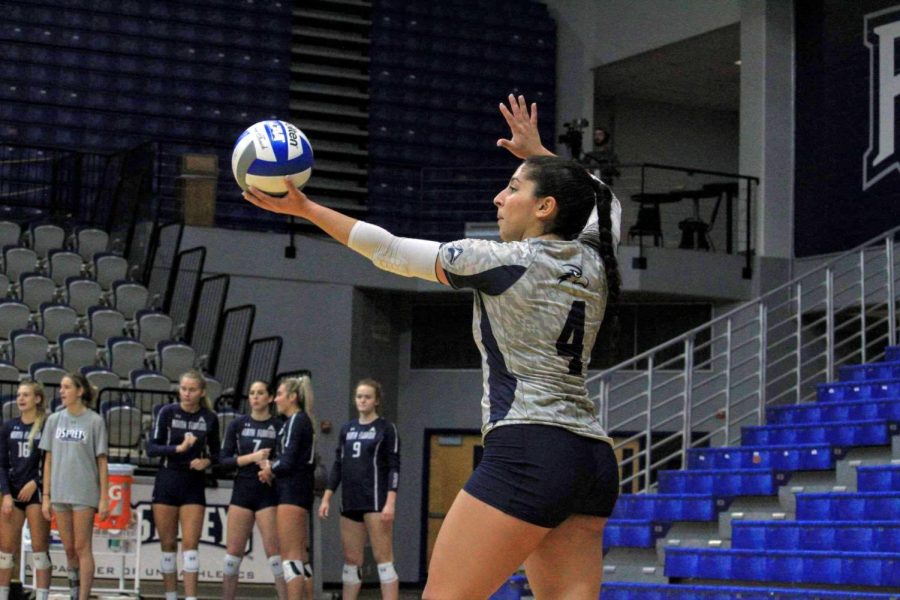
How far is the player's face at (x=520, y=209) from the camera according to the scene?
10.2 feet

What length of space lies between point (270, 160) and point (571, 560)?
47.0 inches

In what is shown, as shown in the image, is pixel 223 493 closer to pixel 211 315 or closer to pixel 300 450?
pixel 300 450

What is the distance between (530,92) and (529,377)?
51.4ft

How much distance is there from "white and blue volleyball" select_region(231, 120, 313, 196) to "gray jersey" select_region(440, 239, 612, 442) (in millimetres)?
510

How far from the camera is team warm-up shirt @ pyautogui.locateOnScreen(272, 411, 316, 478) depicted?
357 inches

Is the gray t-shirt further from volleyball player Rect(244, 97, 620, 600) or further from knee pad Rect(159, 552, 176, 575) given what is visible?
volleyball player Rect(244, 97, 620, 600)

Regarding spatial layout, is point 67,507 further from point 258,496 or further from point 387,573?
point 387,573

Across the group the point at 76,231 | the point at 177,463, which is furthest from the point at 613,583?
the point at 76,231

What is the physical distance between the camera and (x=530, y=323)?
3014 millimetres

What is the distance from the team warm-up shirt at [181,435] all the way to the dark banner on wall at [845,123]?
8263 millimetres

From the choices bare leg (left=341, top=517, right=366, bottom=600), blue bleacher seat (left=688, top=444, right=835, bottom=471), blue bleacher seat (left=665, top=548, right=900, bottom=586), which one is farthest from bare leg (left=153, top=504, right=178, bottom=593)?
blue bleacher seat (left=688, top=444, right=835, bottom=471)

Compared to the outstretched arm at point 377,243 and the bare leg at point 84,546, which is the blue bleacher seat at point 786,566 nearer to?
the bare leg at point 84,546

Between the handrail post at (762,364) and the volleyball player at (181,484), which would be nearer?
the volleyball player at (181,484)

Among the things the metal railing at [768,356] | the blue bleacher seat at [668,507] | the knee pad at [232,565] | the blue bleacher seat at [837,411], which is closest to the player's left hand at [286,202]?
the knee pad at [232,565]
